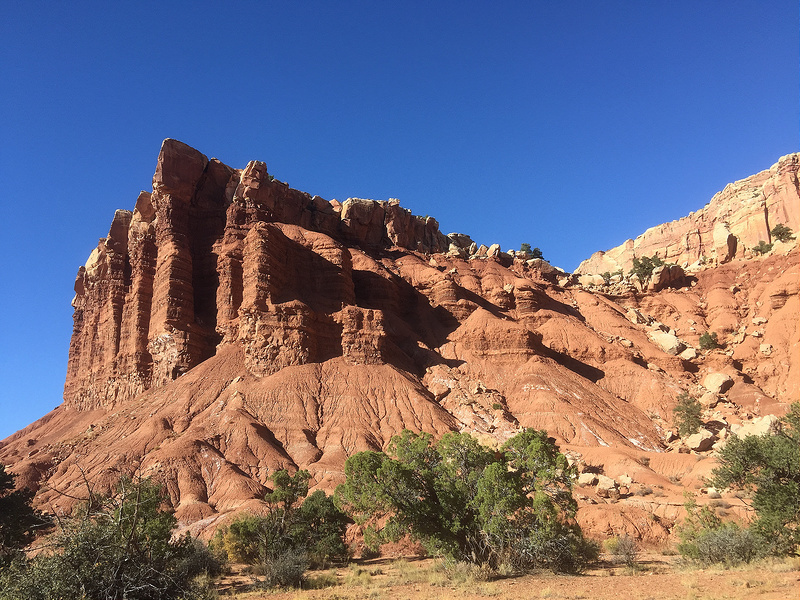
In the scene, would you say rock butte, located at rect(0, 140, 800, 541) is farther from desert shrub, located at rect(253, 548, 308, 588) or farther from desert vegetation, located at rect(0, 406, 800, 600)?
desert shrub, located at rect(253, 548, 308, 588)

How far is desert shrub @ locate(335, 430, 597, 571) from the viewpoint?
63.7 feet

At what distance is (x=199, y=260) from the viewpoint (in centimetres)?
6931

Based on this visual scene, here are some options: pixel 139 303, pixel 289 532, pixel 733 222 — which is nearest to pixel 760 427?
pixel 289 532

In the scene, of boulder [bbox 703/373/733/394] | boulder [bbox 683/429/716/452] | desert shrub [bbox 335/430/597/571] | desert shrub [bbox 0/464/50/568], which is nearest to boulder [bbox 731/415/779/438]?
boulder [bbox 683/429/716/452]

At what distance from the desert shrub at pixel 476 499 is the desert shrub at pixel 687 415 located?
3216 centimetres

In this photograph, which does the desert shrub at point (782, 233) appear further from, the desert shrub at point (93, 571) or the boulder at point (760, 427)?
the desert shrub at point (93, 571)

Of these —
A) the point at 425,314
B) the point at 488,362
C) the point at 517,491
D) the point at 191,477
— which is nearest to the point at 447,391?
the point at 488,362

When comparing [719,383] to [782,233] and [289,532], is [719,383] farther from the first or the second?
[289,532]

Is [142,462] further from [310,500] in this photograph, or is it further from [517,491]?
[517,491]

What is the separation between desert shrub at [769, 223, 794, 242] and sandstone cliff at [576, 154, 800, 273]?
3.58 metres

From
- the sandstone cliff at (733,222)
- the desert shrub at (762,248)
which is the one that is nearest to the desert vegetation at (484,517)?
the desert shrub at (762,248)

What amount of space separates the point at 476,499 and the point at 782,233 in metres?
90.9

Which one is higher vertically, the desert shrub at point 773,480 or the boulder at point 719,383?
the boulder at point 719,383

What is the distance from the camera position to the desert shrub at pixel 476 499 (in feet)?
63.7
